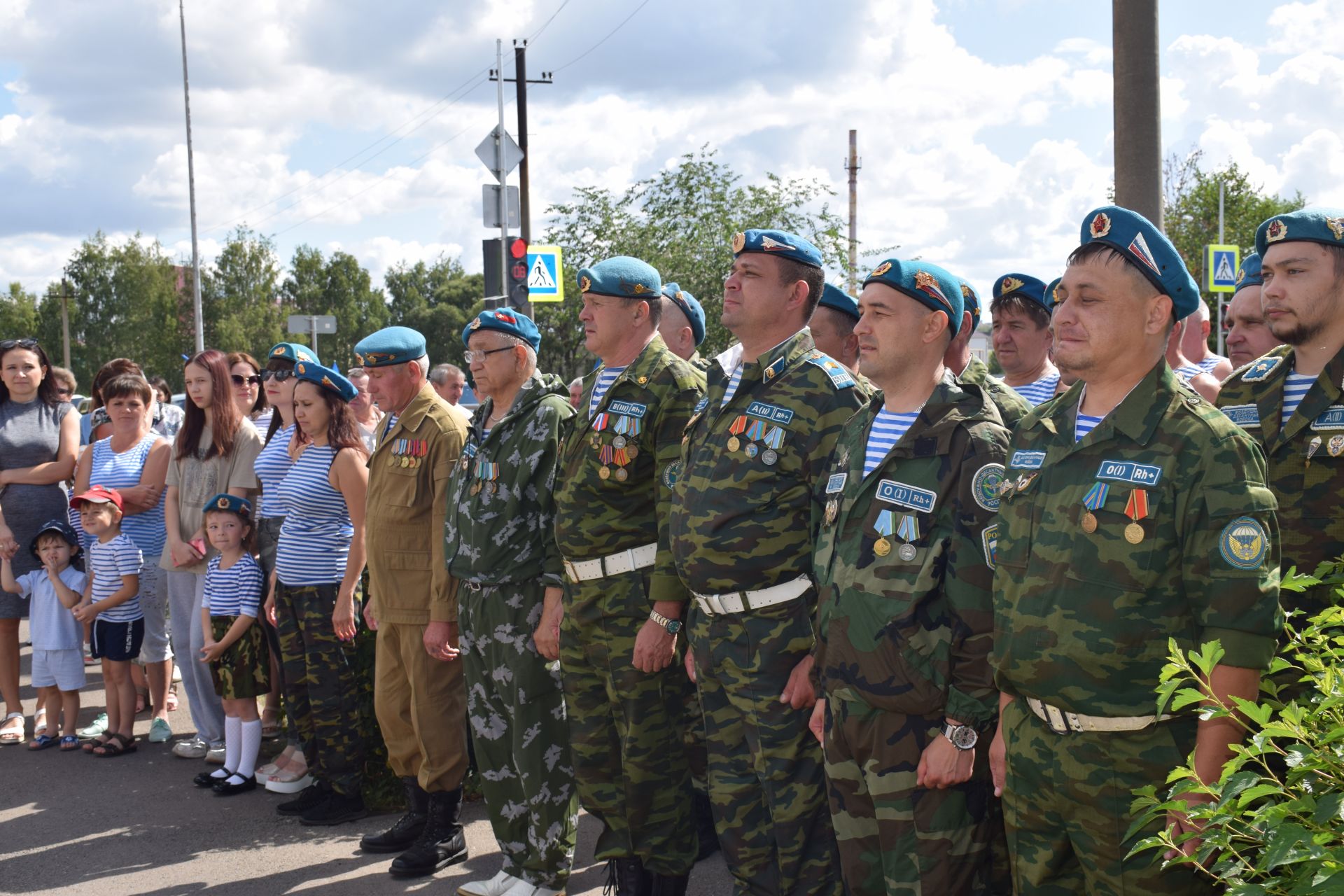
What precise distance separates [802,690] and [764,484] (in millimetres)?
641

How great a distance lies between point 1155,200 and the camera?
17.2 ft

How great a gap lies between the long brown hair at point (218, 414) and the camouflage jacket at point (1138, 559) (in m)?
5.17

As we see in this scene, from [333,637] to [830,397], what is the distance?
3064 millimetres

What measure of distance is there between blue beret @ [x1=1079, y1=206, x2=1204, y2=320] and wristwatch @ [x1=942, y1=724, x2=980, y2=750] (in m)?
1.15

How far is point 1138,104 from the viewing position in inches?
206

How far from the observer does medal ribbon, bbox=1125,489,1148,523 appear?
2352 millimetres

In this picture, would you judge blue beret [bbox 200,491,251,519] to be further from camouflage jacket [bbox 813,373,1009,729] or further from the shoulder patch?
camouflage jacket [bbox 813,373,1009,729]

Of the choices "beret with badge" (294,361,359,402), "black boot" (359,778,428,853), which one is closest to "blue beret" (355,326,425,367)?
"beret with badge" (294,361,359,402)

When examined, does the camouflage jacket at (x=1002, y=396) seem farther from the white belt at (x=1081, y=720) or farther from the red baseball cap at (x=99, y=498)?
the red baseball cap at (x=99, y=498)

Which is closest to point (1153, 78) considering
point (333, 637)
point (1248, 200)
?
point (333, 637)

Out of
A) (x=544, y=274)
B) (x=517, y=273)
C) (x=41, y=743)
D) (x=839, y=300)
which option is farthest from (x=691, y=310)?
(x=517, y=273)

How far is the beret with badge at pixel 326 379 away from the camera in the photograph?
5.57 m

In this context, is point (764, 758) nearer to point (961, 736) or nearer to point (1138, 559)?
point (961, 736)

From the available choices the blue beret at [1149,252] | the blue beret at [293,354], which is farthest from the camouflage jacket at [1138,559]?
the blue beret at [293,354]
